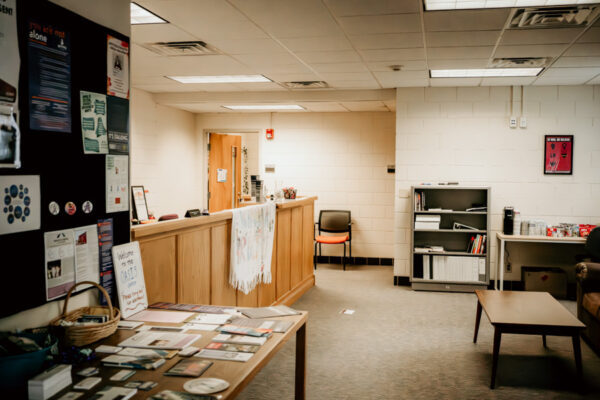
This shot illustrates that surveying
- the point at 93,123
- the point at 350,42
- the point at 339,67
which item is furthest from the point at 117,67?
the point at 339,67

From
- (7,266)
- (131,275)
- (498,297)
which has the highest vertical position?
(7,266)

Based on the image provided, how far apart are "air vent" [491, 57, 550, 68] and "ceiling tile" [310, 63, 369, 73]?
4.50 feet

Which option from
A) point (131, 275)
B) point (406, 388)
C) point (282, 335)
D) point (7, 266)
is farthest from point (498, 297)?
point (7, 266)

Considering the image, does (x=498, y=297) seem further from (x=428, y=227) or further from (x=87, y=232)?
(x=87, y=232)

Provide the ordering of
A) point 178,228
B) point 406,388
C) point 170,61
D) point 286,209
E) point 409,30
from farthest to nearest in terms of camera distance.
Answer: point 286,209 < point 170,61 < point 409,30 < point 406,388 < point 178,228

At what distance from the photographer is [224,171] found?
9.47 metres

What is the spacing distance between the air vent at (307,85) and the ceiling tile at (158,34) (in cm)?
235

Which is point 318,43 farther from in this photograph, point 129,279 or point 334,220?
point 334,220

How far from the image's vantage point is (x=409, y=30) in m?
3.97

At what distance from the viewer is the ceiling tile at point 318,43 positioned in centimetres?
428

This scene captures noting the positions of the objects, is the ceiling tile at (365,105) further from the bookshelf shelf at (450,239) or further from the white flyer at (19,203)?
the white flyer at (19,203)

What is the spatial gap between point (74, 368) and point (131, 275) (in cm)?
80

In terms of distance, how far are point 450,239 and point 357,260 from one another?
212 centimetres

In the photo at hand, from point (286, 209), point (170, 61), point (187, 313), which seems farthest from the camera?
point (286, 209)
